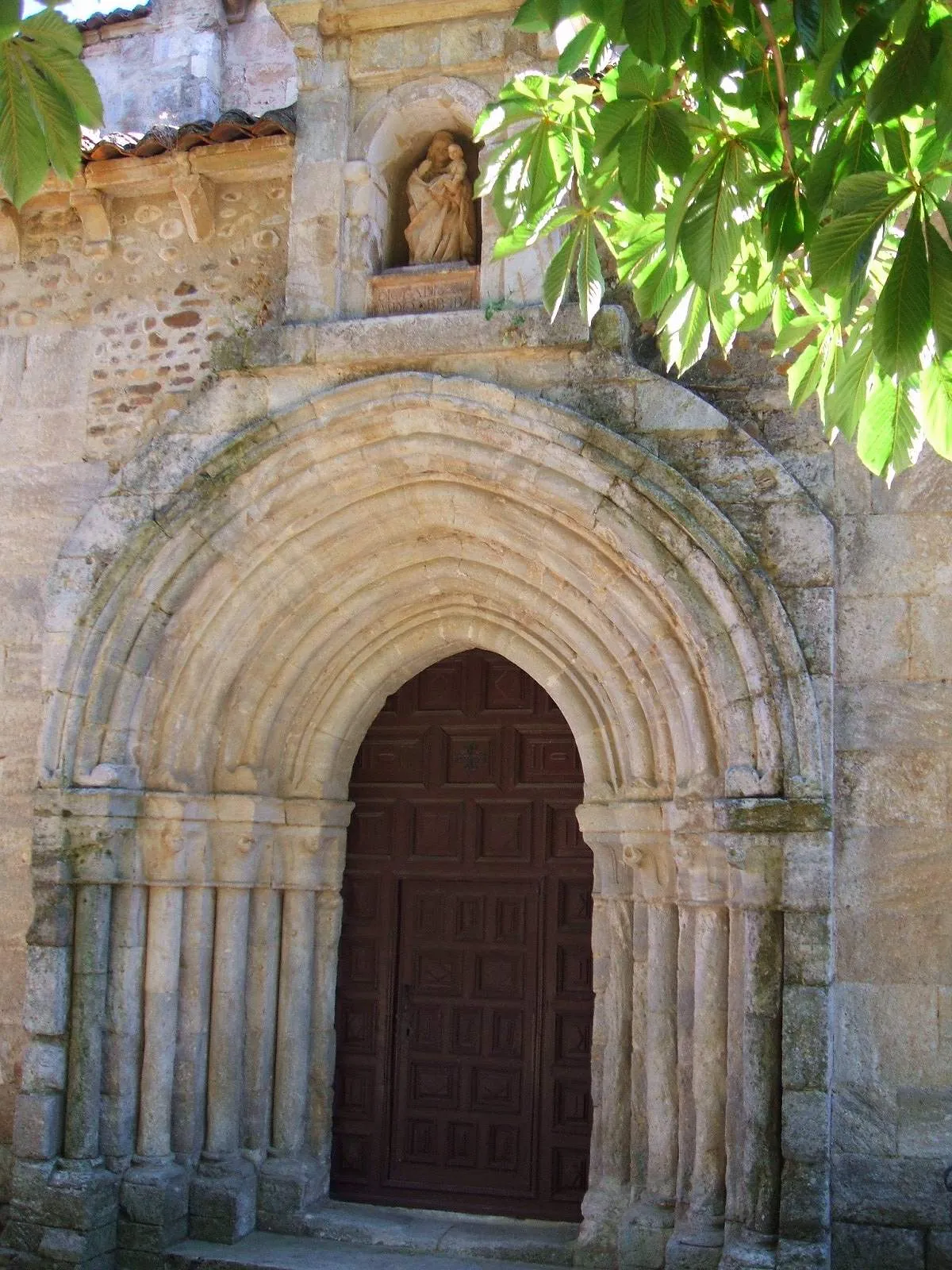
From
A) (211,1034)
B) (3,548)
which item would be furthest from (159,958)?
(3,548)

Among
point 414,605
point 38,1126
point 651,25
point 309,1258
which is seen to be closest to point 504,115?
Result: point 651,25

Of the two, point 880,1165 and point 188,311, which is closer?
point 880,1165

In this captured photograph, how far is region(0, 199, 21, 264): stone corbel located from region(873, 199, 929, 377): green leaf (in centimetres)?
496

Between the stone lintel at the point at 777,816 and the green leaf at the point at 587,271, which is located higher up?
the green leaf at the point at 587,271

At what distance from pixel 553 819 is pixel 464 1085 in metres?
1.21

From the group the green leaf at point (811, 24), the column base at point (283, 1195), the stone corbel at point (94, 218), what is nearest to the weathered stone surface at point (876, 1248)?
the column base at point (283, 1195)

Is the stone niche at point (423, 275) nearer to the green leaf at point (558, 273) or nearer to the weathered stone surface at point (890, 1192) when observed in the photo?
the green leaf at point (558, 273)

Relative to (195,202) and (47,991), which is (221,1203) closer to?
(47,991)

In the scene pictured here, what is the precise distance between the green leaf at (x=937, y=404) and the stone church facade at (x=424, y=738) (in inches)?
82.6

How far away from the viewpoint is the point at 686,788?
534 cm

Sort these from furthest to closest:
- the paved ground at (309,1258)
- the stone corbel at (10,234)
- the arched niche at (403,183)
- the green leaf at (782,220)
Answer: the stone corbel at (10,234) → the arched niche at (403,183) → the paved ground at (309,1258) → the green leaf at (782,220)

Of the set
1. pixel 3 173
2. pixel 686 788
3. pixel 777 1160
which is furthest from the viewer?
pixel 686 788

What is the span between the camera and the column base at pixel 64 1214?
5.47m

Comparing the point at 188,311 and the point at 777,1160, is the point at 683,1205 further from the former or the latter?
the point at 188,311
